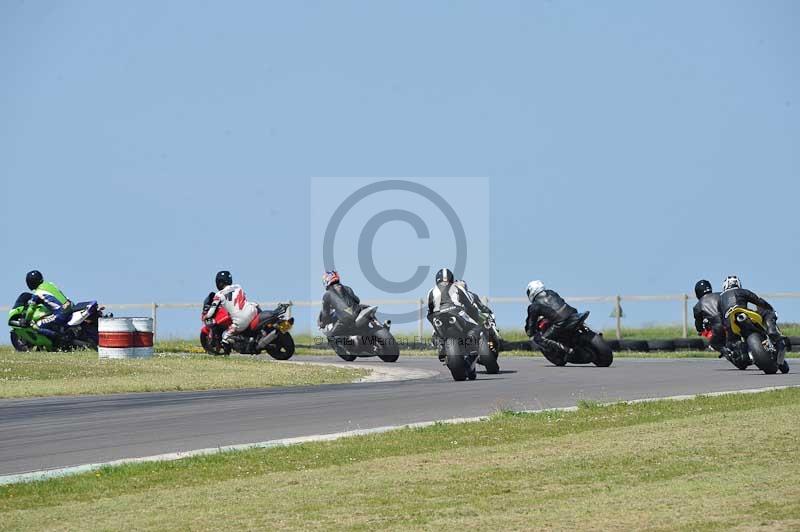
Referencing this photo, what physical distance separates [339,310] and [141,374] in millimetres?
7052

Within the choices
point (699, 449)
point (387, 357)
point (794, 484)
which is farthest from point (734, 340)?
point (794, 484)

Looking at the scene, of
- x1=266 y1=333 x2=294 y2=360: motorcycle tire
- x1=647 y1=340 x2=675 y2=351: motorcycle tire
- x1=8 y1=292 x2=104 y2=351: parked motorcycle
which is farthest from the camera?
x1=647 y1=340 x2=675 y2=351: motorcycle tire

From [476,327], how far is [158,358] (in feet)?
26.1

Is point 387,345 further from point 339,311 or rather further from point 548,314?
point 548,314

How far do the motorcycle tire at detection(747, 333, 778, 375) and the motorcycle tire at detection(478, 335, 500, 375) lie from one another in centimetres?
436

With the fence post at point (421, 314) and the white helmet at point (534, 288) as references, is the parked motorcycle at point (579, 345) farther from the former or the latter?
the fence post at point (421, 314)

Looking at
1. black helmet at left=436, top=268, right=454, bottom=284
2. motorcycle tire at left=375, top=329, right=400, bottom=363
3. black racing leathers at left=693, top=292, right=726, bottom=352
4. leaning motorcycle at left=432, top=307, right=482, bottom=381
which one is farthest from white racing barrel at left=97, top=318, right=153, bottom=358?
black racing leathers at left=693, top=292, right=726, bottom=352

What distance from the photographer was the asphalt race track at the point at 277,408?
41.2ft

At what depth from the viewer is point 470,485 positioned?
29.9ft

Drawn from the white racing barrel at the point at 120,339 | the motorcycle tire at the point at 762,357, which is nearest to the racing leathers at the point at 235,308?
the white racing barrel at the point at 120,339

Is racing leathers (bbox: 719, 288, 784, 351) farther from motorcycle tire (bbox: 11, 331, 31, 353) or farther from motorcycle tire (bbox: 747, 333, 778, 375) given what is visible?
motorcycle tire (bbox: 11, 331, 31, 353)

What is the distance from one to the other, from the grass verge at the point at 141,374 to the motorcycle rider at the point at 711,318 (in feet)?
21.6

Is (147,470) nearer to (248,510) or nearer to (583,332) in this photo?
(248,510)

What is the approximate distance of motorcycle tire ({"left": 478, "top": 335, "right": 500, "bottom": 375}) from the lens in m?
22.5
